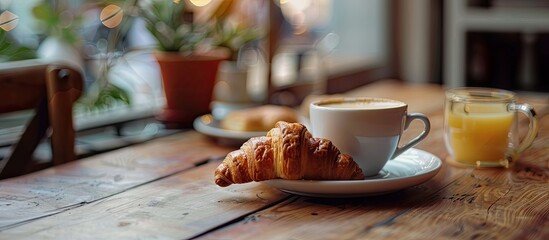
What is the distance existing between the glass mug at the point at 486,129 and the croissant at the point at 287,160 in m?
0.32

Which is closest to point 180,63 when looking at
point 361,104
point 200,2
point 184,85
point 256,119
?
point 184,85

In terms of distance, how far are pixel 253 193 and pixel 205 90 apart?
67cm

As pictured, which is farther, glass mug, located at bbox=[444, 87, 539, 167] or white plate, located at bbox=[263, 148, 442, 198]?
glass mug, located at bbox=[444, 87, 539, 167]

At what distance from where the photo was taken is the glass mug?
123 centimetres

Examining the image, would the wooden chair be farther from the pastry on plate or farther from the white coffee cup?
the white coffee cup

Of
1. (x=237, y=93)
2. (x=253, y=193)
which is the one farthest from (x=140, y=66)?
(x=253, y=193)

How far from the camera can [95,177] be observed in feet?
3.88

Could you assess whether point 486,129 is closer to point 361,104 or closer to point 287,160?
point 361,104

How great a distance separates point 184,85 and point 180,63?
0.17 feet

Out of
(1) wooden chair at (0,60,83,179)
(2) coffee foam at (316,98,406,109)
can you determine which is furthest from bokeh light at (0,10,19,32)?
(2) coffee foam at (316,98,406,109)

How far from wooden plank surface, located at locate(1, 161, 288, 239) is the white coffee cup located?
4.7 inches

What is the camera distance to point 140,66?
216cm

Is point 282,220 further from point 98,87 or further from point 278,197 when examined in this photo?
point 98,87

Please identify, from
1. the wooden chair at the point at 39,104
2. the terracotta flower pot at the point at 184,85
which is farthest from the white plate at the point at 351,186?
the terracotta flower pot at the point at 184,85
